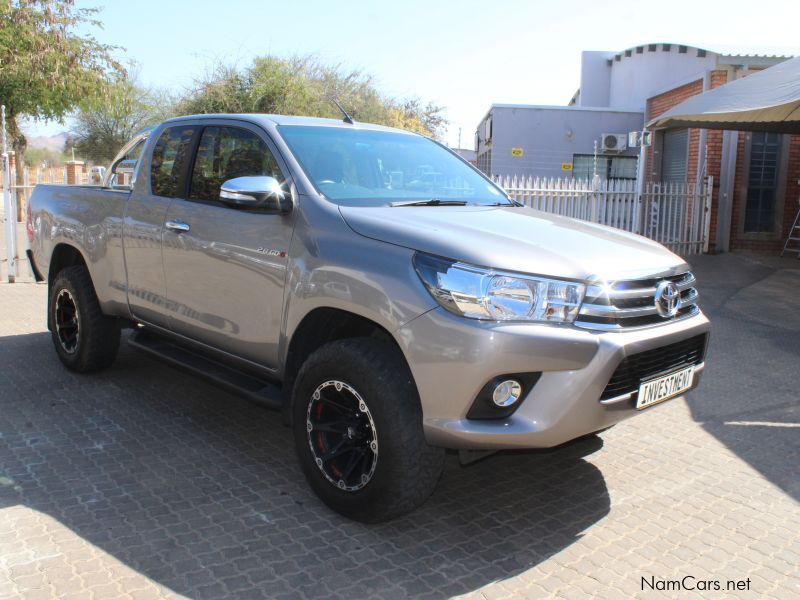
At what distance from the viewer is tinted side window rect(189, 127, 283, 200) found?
161 inches

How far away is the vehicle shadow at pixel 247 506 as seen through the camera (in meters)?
3.03

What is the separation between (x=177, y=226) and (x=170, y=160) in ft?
2.13

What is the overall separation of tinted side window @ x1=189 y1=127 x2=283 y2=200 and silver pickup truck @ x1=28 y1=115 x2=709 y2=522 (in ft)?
0.04

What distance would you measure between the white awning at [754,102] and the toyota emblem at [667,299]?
5.96 metres

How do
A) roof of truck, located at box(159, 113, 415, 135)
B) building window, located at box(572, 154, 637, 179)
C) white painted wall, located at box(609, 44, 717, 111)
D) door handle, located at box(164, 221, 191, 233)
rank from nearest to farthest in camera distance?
roof of truck, located at box(159, 113, 415, 135) → door handle, located at box(164, 221, 191, 233) → white painted wall, located at box(609, 44, 717, 111) → building window, located at box(572, 154, 637, 179)

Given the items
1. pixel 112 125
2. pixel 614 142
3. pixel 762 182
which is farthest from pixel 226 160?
pixel 112 125

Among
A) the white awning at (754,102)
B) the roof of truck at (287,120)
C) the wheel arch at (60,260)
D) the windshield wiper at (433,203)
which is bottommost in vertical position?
the wheel arch at (60,260)

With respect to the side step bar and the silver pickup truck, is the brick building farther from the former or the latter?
the side step bar

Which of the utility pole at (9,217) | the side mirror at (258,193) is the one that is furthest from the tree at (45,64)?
the side mirror at (258,193)

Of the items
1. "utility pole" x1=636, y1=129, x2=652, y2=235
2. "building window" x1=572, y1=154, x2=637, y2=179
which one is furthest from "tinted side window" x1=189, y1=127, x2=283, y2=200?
"building window" x1=572, y1=154, x2=637, y2=179

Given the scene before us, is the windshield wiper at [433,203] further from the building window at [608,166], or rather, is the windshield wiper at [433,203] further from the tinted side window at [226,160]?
the building window at [608,166]

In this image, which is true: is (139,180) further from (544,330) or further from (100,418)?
(544,330)

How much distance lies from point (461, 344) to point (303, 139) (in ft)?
5.95

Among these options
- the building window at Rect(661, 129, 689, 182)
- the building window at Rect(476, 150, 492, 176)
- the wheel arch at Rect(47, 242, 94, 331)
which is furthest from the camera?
the building window at Rect(476, 150, 492, 176)
